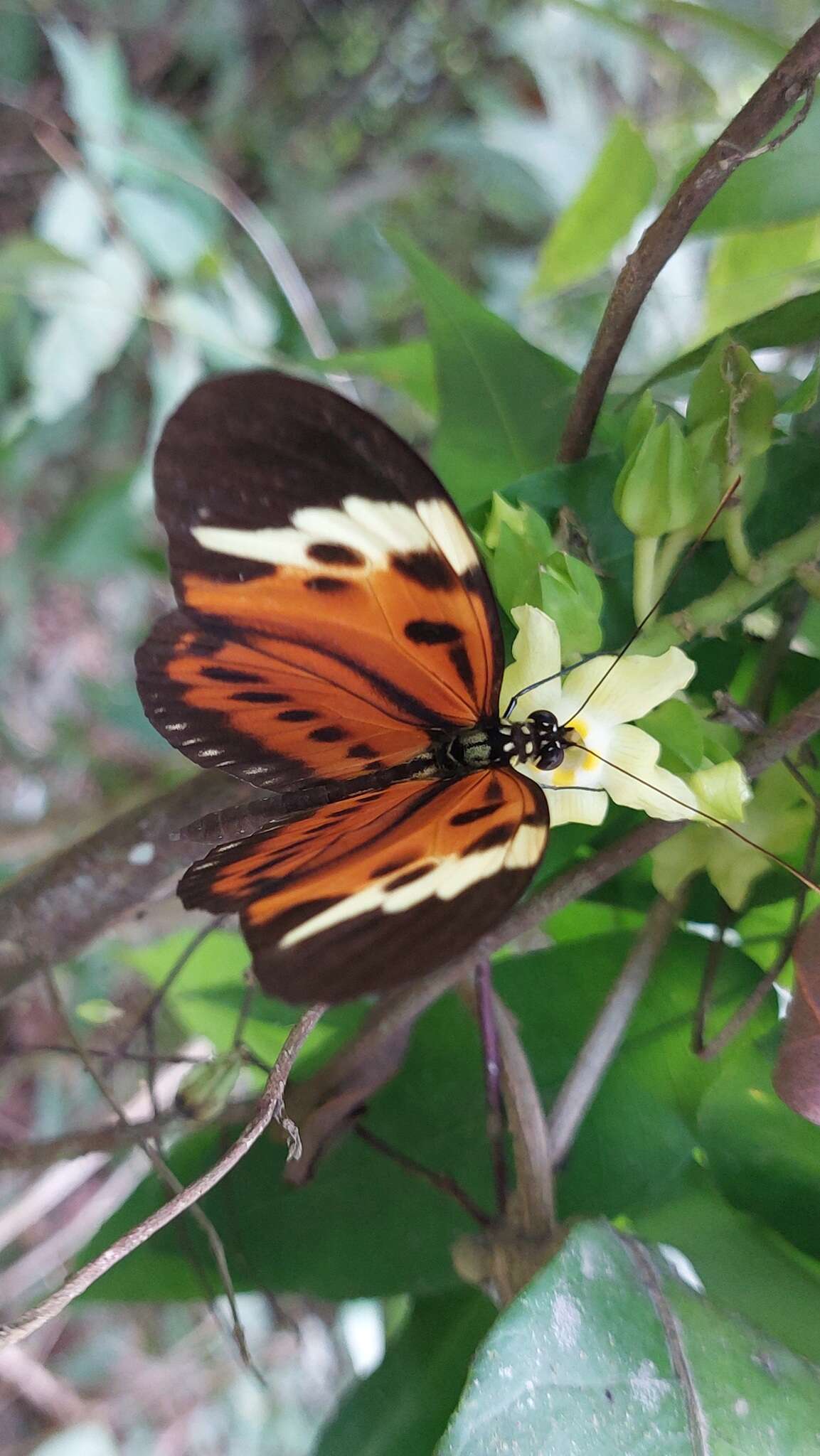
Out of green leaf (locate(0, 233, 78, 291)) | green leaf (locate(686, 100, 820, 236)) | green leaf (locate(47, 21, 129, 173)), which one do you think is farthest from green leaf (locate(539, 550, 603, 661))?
green leaf (locate(47, 21, 129, 173))

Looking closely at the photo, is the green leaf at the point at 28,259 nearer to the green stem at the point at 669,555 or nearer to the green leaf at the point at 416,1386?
the green stem at the point at 669,555

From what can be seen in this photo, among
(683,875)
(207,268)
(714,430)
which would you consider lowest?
(683,875)

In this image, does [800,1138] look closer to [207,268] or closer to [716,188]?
[716,188]

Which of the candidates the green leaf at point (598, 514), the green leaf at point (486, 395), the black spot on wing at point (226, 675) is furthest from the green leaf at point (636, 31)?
the black spot on wing at point (226, 675)

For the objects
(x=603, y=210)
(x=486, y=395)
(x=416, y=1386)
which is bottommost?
(x=416, y=1386)

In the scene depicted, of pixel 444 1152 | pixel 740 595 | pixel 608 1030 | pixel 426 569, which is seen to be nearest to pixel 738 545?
pixel 740 595

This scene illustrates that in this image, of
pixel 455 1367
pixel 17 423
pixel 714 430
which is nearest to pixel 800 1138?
pixel 455 1367

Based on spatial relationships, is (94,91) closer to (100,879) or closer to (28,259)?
(28,259)

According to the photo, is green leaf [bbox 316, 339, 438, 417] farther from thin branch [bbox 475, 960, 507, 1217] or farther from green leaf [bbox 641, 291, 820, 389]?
thin branch [bbox 475, 960, 507, 1217]
